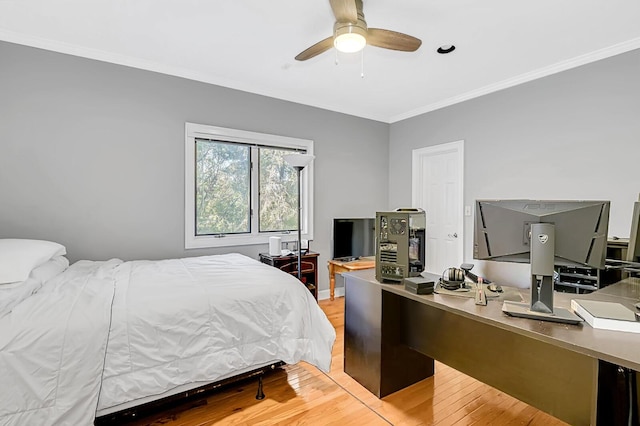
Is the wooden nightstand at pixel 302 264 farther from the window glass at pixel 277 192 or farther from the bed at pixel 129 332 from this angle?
the bed at pixel 129 332

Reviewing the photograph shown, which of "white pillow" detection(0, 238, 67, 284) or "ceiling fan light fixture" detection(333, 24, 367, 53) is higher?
"ceiling fan light fixture" detection(333, 24, 367, 53)

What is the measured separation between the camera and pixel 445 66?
3.23 m

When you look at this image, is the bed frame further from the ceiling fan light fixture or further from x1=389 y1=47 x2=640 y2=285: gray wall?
the ceiling fan light fixture

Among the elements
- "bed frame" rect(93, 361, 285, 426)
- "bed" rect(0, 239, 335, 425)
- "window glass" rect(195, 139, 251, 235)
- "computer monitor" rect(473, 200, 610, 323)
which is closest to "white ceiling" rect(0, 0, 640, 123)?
"window glass" rect(195, 139, 251, 235)

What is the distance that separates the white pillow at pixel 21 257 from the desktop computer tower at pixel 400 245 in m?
2.14

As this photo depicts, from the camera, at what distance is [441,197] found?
4469mm

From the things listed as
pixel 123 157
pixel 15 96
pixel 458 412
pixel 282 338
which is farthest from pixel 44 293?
pixel 458 412

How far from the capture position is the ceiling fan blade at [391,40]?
214 centimetres

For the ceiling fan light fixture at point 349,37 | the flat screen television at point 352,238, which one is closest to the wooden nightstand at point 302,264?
the flat screen television at point 352,238

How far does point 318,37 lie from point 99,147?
88.9 inches

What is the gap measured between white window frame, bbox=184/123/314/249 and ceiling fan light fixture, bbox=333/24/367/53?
1919 millimetres

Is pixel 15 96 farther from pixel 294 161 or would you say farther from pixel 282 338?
pixel 282 338

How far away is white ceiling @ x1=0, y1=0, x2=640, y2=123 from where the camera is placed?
2283 mm

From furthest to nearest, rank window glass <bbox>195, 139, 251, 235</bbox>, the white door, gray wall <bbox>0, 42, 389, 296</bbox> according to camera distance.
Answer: the white door → window glass <bbox>195, 139, 251, 235</bbox> → gray wall <bbox>0, 42, 389, 296</bbox>
